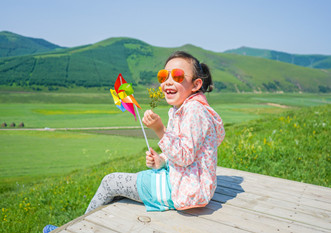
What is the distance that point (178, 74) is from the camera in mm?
2393

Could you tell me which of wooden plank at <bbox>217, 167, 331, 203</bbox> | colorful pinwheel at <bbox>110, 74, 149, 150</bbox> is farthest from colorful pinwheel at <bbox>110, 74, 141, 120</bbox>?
wooden plank at <bbox>217, 167, 331, 203</bbox>

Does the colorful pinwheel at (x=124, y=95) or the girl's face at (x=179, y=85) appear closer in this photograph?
the colorful pinwheel at (x=124, y=95)

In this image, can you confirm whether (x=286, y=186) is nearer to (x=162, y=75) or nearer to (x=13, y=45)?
(x=162, y=75)

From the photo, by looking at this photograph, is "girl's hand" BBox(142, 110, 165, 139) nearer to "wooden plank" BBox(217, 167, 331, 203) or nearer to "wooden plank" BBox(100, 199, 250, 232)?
"wooden plank" BBox(100, 199, 250, 232)

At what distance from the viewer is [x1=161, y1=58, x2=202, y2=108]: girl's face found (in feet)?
8.08

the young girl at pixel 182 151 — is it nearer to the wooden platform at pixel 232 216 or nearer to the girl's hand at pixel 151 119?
the girl's hand at pixel 151 119

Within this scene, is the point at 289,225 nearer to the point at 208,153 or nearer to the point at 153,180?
the point at 208,153

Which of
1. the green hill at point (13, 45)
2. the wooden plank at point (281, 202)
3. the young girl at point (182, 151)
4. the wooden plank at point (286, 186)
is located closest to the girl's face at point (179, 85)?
the young girl at point (182, 151)

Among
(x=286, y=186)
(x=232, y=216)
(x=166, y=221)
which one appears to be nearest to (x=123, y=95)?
(x=166, y=221)

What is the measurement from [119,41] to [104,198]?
547 feet

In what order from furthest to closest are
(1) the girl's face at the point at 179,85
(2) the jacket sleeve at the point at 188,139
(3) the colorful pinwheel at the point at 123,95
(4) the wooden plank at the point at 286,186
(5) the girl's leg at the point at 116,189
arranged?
(4) the wooden plank at the point at 286,186 < (5) the girl's leg at the point at 116,189 < (1) the girl's face at the point at 179,85 < (3) the colorful pinwheel at the point at 123,95 < (2) the jacket sleeve at the point at 188,139

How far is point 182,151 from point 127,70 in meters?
116

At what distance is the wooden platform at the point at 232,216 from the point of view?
7.21ft

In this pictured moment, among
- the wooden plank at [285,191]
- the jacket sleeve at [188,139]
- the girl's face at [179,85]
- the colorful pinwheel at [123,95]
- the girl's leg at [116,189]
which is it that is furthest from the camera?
the wooden plank at [285,191]
